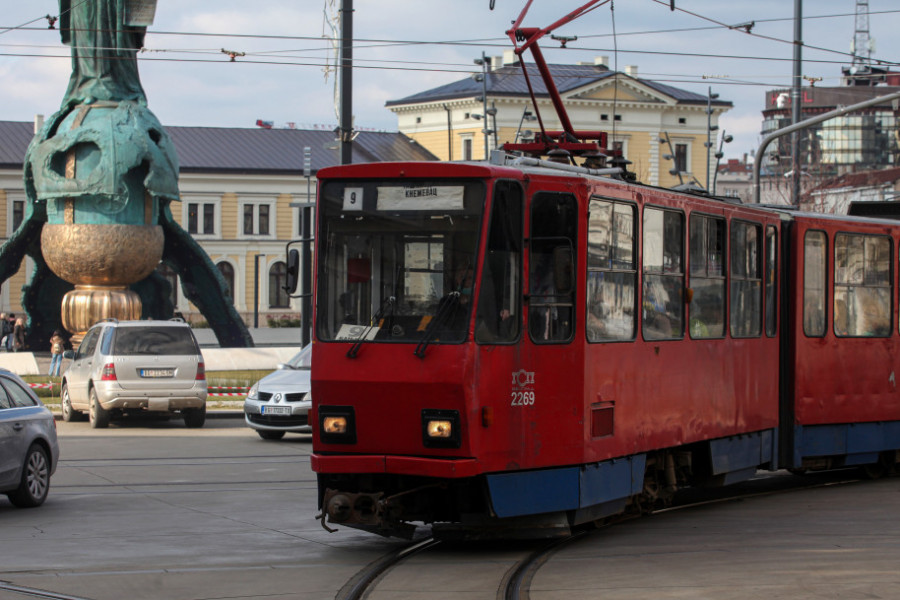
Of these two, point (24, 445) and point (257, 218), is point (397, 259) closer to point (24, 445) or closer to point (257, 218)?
point (24, 445)

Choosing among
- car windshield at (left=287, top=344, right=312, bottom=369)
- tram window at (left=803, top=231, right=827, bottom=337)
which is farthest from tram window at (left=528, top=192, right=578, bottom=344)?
car windshield at (left=287, top=344, right=312, bottom=369)

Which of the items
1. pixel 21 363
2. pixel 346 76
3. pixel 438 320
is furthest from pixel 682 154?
pixel 438 320

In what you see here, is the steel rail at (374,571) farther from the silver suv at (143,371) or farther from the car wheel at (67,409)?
the car wheel at (67,409)

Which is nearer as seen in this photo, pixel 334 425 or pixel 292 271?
pixel 334 425

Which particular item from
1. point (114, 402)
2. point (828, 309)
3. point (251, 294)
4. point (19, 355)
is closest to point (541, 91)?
point (251, 294)

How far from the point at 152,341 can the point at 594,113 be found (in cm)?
5986

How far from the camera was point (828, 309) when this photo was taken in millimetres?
15594

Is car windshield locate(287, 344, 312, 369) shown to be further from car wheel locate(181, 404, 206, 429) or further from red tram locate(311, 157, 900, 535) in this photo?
red tram locate(311, 157, 900, 535)

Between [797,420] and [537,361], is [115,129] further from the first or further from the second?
[537,361]

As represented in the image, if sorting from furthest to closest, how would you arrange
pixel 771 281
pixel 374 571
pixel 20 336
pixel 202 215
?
pixel 202 215, pixel 20 336, pixel 771 281, pixel 374 571

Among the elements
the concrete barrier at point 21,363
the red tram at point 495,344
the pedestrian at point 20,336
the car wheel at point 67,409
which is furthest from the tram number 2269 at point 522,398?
the pedestrian at point 20,336

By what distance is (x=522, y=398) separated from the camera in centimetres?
1052

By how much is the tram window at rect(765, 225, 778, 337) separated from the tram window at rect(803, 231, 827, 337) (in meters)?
0.52

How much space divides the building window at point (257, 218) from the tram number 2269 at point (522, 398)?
250 feet
